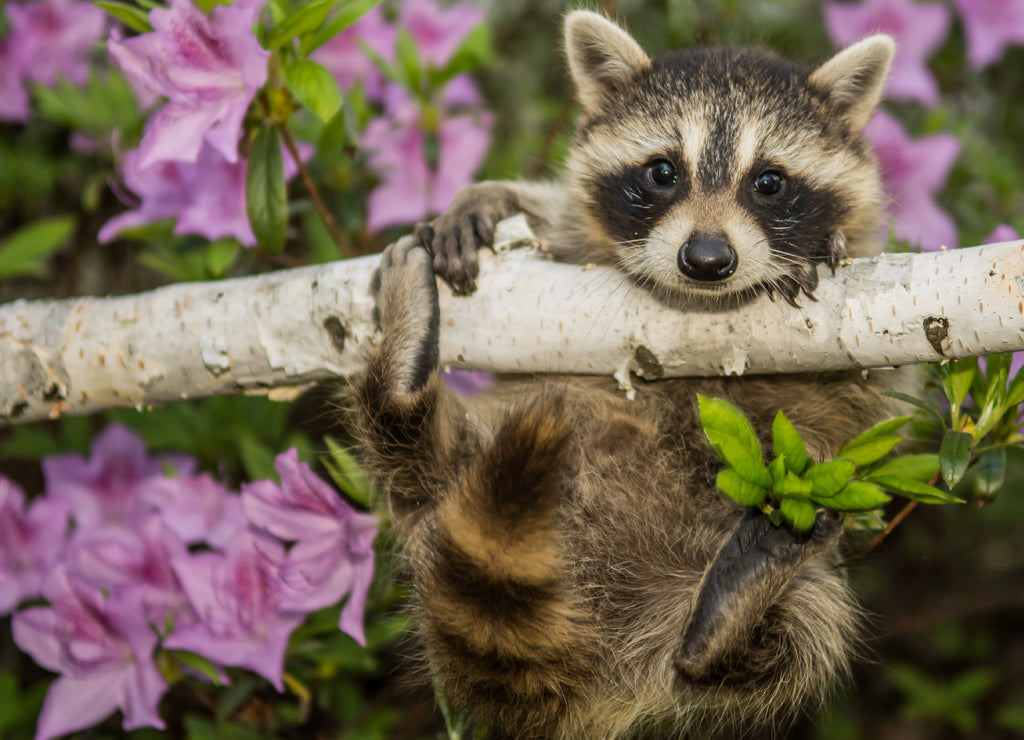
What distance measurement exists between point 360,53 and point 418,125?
1.56ft

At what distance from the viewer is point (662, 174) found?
2.23m

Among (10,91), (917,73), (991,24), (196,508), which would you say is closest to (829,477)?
(196,508)

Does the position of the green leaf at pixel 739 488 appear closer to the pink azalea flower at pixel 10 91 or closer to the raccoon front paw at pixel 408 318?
the raccoon front paw at pixel 408 318

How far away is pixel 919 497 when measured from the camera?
5.22ft

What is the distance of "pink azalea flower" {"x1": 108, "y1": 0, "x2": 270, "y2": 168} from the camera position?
75.7 inches

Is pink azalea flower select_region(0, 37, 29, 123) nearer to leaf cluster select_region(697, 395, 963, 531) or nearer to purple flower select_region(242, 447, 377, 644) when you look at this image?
purple flower select_region(242, 447, 377, 644)

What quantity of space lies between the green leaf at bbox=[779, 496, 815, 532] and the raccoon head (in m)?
0.48

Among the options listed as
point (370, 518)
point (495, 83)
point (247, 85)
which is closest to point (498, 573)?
point (370, 518)

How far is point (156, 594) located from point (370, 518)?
509 millimetres

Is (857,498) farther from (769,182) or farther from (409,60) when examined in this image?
(409,60)

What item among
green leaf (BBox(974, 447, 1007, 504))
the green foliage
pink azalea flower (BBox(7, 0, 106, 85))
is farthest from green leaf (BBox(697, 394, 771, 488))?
pink azalea flower (BBox(7, 0, 106, 85))

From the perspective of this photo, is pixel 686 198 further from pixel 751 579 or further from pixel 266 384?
pixel 266 384

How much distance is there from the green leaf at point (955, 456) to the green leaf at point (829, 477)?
6.2 inches

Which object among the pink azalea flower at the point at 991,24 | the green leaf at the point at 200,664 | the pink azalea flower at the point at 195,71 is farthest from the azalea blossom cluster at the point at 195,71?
the pink azalea flower at the point at 991,24
